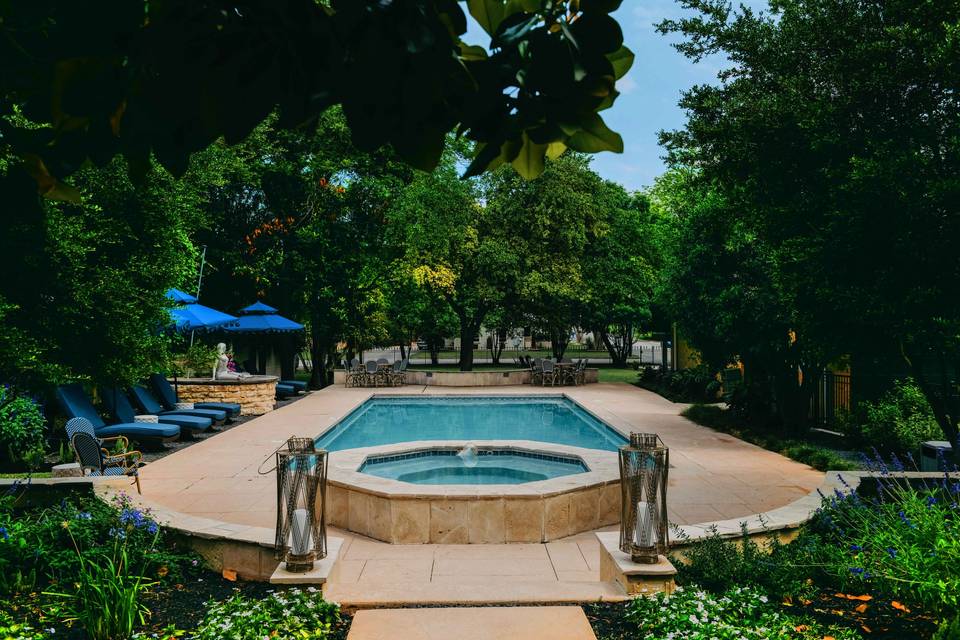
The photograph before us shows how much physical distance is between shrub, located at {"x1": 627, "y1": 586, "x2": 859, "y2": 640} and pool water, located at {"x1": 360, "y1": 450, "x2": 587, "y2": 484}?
5390 millimetres

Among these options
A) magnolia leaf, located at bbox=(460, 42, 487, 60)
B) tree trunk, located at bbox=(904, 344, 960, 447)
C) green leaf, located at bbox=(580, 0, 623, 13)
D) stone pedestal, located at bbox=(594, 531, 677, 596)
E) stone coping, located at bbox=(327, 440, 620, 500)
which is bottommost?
stone pedestal, located at bbox=(594, 531, 677, 596)

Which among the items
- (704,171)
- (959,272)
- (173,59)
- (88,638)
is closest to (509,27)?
(173,59)

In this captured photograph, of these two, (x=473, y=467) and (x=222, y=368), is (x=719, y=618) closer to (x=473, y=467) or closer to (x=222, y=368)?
(x=473, y=467)

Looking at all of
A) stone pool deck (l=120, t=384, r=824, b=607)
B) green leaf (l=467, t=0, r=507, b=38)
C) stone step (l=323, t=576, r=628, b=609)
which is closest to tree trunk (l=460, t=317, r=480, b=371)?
stone pool deck (l=120, t=384, r=824, b=607)

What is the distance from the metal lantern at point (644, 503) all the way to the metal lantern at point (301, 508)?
7.54 ft

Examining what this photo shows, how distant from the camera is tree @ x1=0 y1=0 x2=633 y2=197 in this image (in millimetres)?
1169

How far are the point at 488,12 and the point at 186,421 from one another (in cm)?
1284

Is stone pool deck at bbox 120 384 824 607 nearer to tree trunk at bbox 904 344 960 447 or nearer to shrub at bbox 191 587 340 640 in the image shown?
shrub at bbox 191 587 340 640

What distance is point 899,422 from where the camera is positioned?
10742 mm

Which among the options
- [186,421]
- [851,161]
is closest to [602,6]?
[851,161]

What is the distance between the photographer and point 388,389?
2397cm

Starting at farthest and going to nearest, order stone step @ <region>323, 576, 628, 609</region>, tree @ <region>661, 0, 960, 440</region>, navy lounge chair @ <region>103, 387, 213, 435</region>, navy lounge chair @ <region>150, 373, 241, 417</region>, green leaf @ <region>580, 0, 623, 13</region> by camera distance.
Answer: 1. navy lounge chair @ <region>150, 373, 241, 417</region>
2. navy lounge chair @ <region>103, 387, 213, 435</region>
3. tree @ <region>661, 0, 960, 440</region>
4. stone step @ <region>323, 576, 628, 609</region>
5. green leaf @ <region>580, 0, 623, 13</region>

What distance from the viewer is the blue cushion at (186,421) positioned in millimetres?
12750

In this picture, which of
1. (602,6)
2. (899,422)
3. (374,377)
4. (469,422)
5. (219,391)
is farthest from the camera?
(374,377)
